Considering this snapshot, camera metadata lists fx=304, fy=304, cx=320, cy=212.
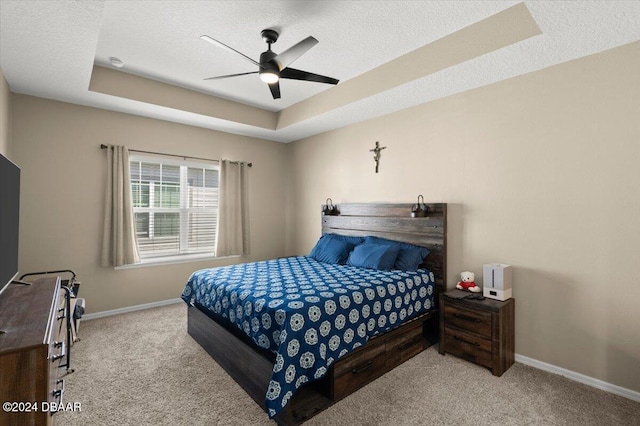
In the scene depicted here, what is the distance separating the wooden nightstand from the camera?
254 cm

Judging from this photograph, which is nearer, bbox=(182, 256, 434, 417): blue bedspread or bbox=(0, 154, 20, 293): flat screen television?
bbox=(0, 154, 20, 293): flat screen television

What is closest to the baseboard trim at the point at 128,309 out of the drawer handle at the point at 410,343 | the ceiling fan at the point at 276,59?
the drawer handle at the point at 410,343

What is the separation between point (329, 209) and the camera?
4.68m

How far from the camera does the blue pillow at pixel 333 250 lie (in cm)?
379

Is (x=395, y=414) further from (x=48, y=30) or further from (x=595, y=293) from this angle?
(x=48, y=30)

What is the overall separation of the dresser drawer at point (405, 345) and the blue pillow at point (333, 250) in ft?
3.88

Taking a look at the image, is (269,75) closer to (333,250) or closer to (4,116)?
(333,250)

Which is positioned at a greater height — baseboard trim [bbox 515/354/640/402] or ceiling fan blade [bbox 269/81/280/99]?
ceiling fan blade [bbox 269/81/280/99]

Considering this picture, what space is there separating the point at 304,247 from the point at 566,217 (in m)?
3.66

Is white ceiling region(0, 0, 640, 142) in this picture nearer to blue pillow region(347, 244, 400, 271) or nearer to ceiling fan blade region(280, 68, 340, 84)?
ceiling fan blade region(280, 68, 340, 84)

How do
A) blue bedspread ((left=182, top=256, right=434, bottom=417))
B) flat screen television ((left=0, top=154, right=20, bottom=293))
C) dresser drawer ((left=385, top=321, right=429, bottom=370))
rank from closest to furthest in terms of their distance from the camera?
flat screen television ((left=0, top=154, right=20, bottom=293))
blue bedspread ((left=182, top=256, right=434, bottom=417))
dresser drawer ((left=385, top=321, right=429, bottom=370))

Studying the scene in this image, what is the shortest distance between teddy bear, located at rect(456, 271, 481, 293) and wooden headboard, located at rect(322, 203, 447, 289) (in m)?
0.24

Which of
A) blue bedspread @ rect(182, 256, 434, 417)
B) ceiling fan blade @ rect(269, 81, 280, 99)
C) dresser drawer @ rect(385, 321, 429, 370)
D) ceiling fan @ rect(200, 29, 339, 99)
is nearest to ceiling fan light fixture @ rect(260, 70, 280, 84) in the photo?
ceiling fan @ rect(200, 29, 339, 99)

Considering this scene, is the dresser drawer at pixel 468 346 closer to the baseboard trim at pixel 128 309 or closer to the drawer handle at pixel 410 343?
the drawer handle at pixel 410 343
